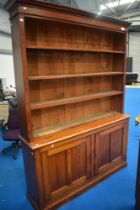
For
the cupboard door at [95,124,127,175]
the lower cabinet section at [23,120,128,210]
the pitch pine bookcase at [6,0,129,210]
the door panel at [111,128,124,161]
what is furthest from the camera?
the door panel at [111,128,124,161]

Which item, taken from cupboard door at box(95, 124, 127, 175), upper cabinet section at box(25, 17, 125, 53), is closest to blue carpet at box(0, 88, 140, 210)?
cupboard door at box(95, 124, 127, 175)

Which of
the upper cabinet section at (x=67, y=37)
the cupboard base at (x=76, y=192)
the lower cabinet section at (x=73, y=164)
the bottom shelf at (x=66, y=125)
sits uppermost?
the upper cabinet section at (x=67, y=37)

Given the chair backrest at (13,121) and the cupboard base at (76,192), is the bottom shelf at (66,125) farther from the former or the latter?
the chair backrest at (13,121)

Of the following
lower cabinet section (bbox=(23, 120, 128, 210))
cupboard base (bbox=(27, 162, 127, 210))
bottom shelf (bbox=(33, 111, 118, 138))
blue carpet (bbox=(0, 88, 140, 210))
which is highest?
bottom shelf (bbox=(33, 111, 118, 138))

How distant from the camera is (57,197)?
1964 millimetres

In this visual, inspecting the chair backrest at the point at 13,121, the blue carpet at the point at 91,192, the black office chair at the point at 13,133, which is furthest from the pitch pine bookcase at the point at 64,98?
the chair backrest at the point at 13,121

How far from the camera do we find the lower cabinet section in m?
1.78

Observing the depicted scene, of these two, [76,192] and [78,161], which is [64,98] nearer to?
[78,161]

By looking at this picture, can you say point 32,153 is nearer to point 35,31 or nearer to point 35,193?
point 35,193

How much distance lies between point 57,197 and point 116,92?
5.48 feet

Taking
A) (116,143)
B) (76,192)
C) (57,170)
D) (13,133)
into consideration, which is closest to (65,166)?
(57,170)

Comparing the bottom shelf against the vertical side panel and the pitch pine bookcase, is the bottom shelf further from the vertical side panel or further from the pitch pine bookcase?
the vertical side panel

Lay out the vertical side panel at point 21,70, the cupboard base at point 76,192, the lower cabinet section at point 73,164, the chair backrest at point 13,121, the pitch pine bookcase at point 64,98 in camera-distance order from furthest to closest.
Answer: the chair backrest at point 13,121, the cupboard base at point 76,192, the lower cabinet section at point 73,164, the pitch pine bookcase at point 64,98, the vertical side panel at point 21,70

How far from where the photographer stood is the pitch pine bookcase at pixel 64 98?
5.51 feet
